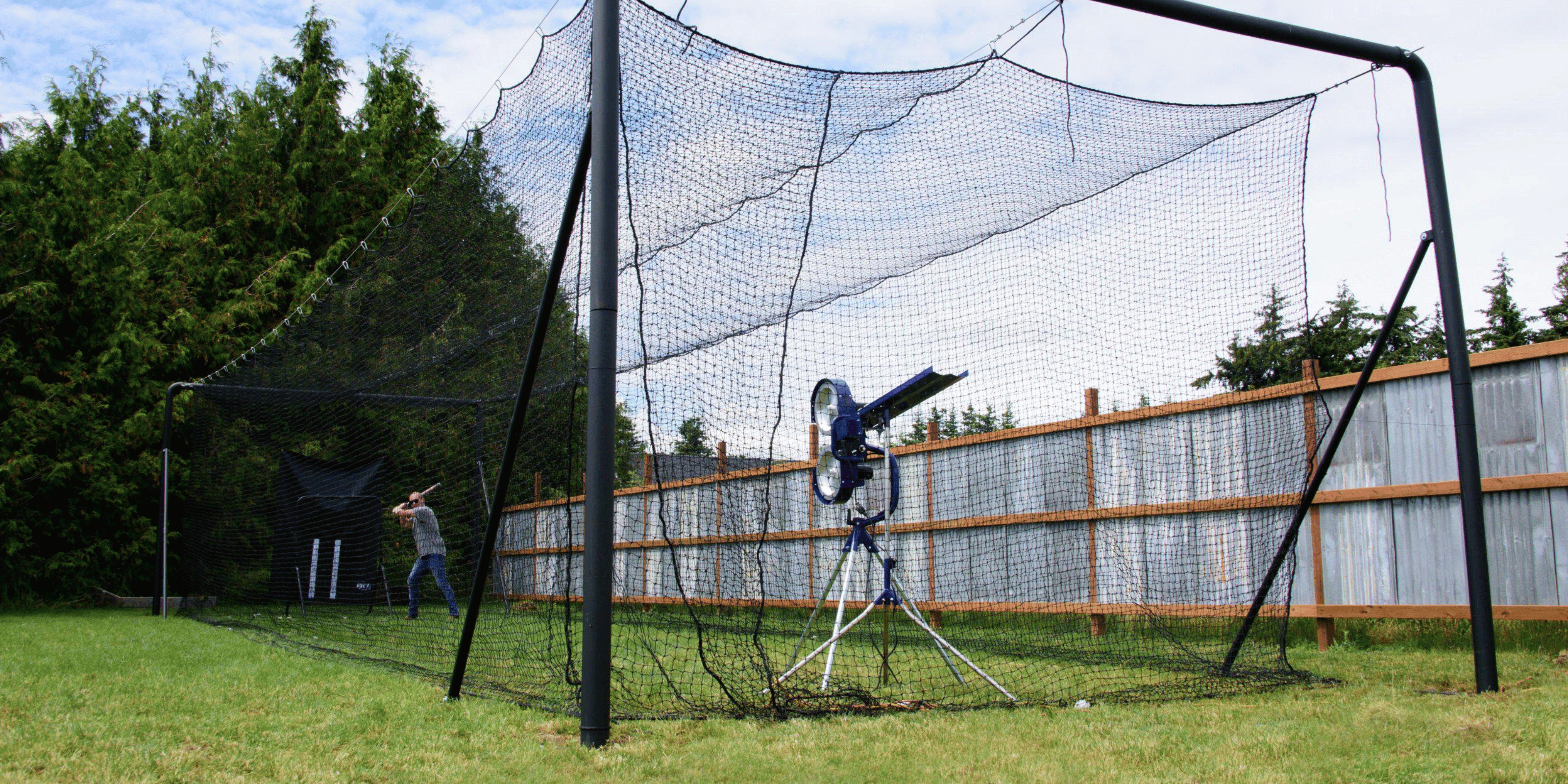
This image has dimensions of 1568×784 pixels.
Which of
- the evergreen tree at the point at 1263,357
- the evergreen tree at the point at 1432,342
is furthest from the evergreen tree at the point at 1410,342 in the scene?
the evergreen tree at the point at 1263,357

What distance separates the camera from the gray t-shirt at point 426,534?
8.71m

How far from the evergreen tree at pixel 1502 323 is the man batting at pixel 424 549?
1719 cm

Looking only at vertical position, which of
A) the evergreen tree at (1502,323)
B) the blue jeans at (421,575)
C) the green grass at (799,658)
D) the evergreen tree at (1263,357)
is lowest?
the green grass at (799,658)

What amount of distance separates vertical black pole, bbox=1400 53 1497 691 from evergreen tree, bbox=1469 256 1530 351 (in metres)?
15.0

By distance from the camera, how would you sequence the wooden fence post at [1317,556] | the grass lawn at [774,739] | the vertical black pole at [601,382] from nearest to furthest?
the grass lawn at [774,739]
the vertical black pole at [601,382]
the wooden fence post at [1317,556]

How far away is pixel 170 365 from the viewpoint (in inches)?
443

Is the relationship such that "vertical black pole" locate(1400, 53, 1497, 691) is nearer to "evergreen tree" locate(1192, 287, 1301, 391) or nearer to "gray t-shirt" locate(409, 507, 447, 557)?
"evergreen tree" locate(1192, 287, 1301, 391)

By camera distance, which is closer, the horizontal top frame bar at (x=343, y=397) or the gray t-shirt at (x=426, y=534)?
the horizontal top frame bar at (x=343, y=397)

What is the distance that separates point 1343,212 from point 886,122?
313 centimetres

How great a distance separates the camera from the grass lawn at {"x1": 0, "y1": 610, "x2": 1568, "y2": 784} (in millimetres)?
2904

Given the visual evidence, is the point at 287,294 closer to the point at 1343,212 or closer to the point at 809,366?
the point at 809,366

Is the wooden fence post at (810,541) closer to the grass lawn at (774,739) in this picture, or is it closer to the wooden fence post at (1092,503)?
the wooden fence post at (1092,503)

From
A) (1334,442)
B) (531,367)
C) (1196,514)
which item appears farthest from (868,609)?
(1196,514)

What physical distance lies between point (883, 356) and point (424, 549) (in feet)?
17.8
